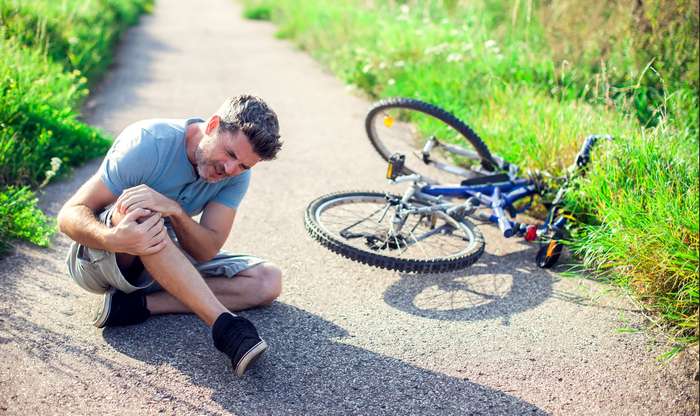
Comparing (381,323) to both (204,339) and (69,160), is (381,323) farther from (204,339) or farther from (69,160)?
(69,160)

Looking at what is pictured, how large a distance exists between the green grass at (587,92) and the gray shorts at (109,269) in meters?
2.26

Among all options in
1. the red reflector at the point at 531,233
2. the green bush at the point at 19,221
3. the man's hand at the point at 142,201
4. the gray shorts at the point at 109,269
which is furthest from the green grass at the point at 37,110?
the red reflector at the point at 531,233

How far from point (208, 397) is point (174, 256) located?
686mm

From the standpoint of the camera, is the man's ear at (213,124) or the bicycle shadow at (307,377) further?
the man's ear at (213,124)

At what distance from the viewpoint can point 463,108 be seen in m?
7.68

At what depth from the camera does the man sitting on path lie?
3537 mm

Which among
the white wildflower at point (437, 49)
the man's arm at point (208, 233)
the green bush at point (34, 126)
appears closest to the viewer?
the man's arm at point (208, 233)

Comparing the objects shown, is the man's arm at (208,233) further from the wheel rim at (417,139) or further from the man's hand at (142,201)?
the wheel rim at (417,139)

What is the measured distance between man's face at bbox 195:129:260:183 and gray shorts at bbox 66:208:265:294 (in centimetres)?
50

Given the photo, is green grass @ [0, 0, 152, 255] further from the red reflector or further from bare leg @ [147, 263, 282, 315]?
the red reflector

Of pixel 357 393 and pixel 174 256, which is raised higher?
pixel 174 256

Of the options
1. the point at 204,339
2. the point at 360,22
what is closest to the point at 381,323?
the point at 204,339

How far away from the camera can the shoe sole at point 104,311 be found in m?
3.81

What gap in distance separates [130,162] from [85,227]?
0.39 metres
